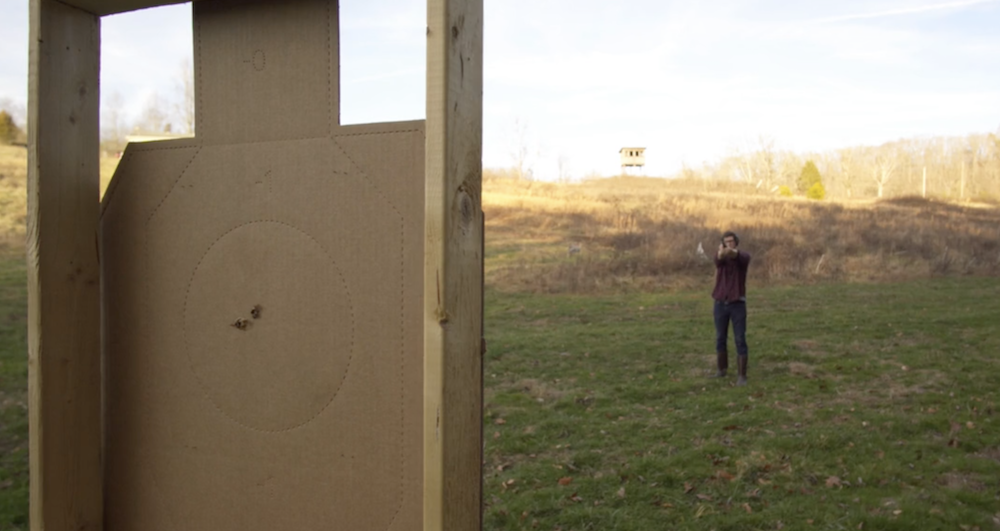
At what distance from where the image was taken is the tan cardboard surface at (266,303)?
78.9 inches

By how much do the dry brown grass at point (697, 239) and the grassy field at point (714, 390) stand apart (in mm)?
137

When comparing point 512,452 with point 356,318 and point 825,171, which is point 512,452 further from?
point 825,171

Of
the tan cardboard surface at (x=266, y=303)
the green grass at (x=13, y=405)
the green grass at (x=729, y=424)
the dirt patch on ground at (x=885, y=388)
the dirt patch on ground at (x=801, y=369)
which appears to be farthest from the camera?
the dirt patch on ground at (x=801, y=369)

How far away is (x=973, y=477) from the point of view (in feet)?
18.9

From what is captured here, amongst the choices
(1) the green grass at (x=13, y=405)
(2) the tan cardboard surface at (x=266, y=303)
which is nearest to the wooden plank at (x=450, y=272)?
(2) the tan cardboard surface at (x=266, y=303)

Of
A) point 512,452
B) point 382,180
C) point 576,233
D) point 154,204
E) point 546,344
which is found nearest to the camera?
point 382,180

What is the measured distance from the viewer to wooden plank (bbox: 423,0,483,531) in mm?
1777

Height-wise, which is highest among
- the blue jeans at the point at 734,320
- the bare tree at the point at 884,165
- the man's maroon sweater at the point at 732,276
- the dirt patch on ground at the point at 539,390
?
the bare tree at the point at 884,165

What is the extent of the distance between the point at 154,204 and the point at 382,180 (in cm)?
81

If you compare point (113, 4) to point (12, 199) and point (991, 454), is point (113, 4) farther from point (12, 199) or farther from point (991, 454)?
point (12, 199)

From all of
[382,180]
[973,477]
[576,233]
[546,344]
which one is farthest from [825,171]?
[382,180]

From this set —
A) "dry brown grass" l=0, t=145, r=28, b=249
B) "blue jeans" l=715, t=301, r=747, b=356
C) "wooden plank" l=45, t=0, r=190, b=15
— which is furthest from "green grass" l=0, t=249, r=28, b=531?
"blue jeans" l=715, t=301, r=747, b=356

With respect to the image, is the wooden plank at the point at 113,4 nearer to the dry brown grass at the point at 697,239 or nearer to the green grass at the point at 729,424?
the green grass at the point at 729,424

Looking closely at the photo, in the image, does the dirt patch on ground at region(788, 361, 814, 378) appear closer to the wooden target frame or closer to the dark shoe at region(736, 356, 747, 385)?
the dark shoe at region(736, 356, 747, 385)
